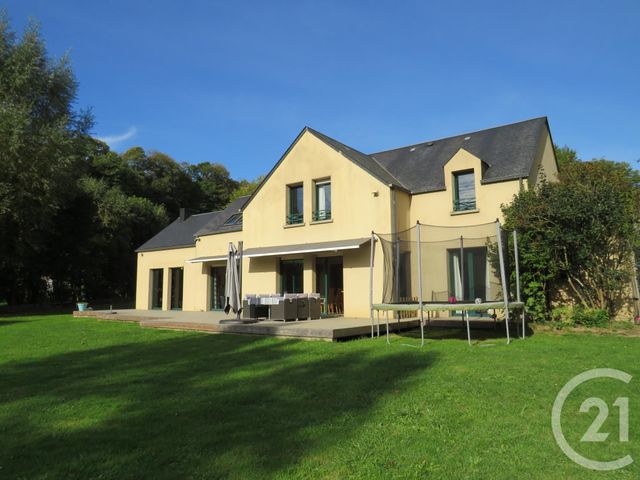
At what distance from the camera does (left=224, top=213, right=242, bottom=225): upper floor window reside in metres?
20.9

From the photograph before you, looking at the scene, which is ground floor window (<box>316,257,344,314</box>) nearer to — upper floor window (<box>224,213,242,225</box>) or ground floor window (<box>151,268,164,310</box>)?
upper floor window (<box>224,213,242,225</box>)

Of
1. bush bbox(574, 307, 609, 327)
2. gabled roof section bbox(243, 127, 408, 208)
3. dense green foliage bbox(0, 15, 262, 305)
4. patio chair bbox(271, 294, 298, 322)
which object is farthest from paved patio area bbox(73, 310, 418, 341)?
dense green foliage bbox(0, 15, 262, 305)

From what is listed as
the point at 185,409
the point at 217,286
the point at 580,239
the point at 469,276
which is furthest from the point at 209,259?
the point at 185,409

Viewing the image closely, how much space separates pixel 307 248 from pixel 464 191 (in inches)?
225

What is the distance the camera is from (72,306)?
28000 mm

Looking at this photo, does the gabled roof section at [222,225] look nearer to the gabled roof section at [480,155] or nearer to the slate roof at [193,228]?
the slate roof at [193,228]

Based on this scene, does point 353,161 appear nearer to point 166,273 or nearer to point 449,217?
point 449,217

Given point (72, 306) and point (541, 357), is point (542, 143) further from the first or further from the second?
point (72, 306)

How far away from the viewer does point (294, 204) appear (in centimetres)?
1777

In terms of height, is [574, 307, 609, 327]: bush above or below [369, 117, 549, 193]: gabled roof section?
below

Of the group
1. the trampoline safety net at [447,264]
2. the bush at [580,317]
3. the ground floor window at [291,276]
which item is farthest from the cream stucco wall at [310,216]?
the bush at [580,317]

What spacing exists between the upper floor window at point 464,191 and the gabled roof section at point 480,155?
47cm

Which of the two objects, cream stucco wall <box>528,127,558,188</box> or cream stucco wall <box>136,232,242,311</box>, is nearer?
cream stucco wall <box>528,127,558,188</box>

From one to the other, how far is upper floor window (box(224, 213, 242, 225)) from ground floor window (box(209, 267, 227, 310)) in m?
2.18
